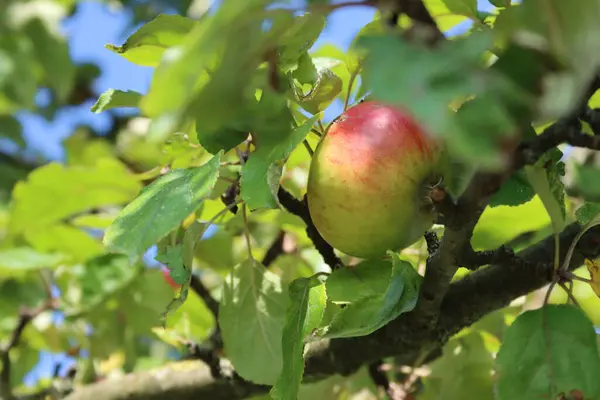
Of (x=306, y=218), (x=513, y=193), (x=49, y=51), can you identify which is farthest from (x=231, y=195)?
(x=49, y=51)

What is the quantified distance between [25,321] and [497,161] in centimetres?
122

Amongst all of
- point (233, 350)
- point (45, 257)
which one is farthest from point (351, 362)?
point (45, 257)

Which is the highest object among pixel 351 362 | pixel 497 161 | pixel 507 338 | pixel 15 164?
pixel 497 161

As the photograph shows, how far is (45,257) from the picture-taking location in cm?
134

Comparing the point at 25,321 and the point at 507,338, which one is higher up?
the point at 507,338

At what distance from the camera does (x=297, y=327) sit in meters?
0.64

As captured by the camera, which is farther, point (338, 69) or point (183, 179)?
point (338, 69)

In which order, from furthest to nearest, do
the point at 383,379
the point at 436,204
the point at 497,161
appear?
the point at 383,379
the point at 436,204
the point at 497,161

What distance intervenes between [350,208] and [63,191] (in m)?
0.83

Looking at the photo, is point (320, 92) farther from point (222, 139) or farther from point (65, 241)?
point (65, 241)

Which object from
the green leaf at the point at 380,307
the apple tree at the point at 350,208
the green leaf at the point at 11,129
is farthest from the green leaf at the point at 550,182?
the green leaf at the point at 11,129

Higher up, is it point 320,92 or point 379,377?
point 320,92

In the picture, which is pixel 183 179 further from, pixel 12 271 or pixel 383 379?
pixel 12 271

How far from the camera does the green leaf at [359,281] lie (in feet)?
2.09
